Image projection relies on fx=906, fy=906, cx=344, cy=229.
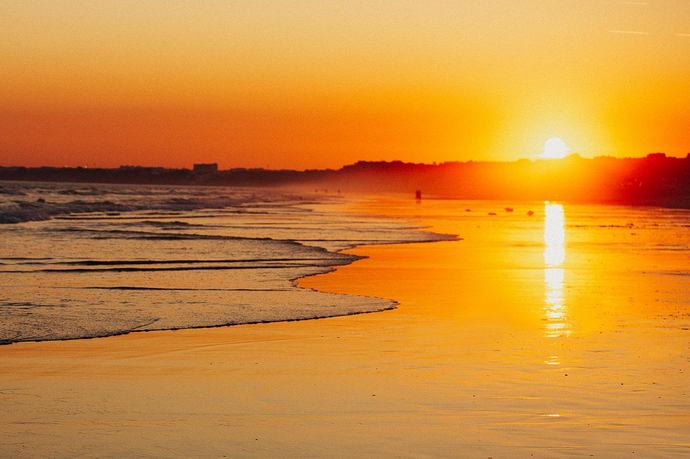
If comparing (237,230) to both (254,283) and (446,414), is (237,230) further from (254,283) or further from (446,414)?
(446,414)

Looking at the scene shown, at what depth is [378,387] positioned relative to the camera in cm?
931

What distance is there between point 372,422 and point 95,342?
5036 millimetres

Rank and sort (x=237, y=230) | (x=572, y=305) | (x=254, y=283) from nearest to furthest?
(x=572, y=305) < (x=254, y=283) < (x=237, y=230)

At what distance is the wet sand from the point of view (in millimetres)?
7410

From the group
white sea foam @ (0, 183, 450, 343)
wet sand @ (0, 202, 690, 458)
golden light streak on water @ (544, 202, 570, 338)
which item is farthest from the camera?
white sea foam @ (0, 183, 450, 343)

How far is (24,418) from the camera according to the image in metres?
7.96

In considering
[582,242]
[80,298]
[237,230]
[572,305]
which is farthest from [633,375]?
[237,230]

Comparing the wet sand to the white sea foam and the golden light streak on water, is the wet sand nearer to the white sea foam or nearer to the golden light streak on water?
the golden light streak on water

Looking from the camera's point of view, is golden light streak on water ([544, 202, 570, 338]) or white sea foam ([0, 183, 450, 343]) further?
white sea foam ([0, 183, 450, 343])

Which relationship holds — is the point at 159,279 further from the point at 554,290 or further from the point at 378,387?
the point at 378,387

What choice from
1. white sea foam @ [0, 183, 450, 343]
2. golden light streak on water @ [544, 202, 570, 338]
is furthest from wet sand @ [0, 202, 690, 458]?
white sea foam @ [0, 183, 450, 343]

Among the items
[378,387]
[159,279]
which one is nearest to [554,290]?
[159,279]

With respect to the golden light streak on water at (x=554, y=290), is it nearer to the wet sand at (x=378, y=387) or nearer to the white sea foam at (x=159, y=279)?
the wet sand at (x=378, y=387)

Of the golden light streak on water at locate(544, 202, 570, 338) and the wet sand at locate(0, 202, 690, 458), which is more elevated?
the wet sand at locate(0, 202, 690, 458)
